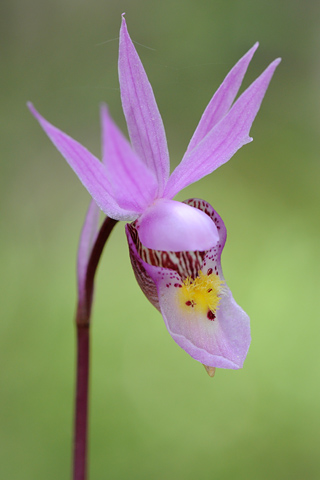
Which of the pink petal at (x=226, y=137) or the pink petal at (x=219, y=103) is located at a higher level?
the pink petal at (x=219, y=103)

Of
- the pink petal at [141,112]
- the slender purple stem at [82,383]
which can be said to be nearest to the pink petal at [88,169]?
the pink petal at [141,112]

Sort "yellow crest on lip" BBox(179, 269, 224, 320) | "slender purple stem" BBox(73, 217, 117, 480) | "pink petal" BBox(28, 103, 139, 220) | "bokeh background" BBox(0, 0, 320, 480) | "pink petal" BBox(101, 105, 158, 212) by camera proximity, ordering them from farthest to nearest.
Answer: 1. "bokeh background" BBox(0, 0, 320, 480)
2. "slender purple stem" BBox(73, 217, 117, 480)
3. "yellow crest on lip" BBox(179, 269, 224, 320)
4. "pink petal" BBox(28, 103, 139, 220)
5. "pink petal" BBox(101, 105, 158, 212)

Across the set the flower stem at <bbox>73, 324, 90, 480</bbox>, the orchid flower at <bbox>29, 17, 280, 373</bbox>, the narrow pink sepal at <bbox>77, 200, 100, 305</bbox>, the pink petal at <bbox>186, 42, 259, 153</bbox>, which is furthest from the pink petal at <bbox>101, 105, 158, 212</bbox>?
the flower stem at <bbox>73, 324, 90, 480</bbox>

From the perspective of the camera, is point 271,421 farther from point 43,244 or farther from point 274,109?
point 274,109

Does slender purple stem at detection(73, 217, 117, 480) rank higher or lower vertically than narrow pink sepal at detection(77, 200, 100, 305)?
lower

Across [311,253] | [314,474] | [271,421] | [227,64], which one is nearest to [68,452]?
[271,421]

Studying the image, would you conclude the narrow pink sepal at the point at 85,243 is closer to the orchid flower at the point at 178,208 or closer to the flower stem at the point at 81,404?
the flower stem at the point at 81,404

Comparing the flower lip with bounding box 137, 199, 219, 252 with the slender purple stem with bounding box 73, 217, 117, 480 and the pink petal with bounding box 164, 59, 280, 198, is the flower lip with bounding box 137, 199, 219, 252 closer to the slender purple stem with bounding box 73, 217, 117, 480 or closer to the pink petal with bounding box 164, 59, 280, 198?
the pink petal with bounding box 164, 59, 280, 198
